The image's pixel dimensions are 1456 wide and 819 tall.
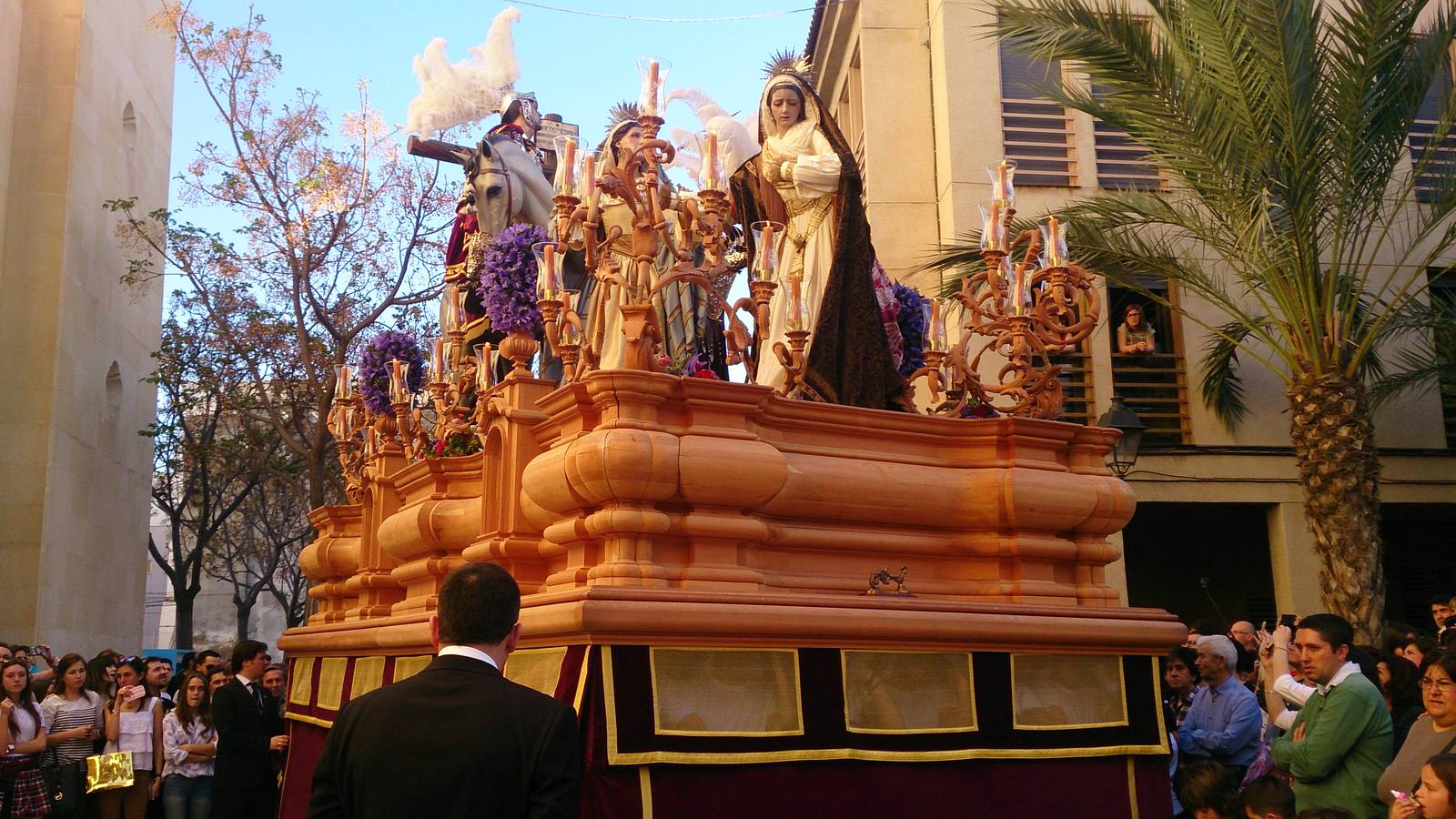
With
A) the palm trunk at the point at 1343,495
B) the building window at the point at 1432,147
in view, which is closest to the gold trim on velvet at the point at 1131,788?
the palm trunk at the point at 1343,495

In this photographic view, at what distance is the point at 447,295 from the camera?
917 cm

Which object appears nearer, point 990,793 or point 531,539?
point 990,793

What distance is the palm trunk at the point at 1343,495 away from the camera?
1246 centimetres

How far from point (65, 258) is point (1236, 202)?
17.8 metres

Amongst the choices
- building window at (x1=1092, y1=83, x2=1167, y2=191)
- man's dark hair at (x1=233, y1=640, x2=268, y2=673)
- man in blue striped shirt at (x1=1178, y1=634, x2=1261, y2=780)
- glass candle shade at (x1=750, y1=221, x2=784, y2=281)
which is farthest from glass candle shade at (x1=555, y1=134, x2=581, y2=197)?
building window at (x1=1092, y1=83, x2=1167, y2=191)

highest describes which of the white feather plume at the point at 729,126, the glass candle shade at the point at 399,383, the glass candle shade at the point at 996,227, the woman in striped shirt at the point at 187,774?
the white feather plume at the point at 729,126

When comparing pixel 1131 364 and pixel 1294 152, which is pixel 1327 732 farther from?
pixel 1131 364

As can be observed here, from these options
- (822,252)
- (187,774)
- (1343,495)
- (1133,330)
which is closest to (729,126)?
(822,252)

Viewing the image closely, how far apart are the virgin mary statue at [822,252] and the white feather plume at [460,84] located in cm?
317

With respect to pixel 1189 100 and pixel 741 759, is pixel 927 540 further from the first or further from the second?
pixel 1189 100

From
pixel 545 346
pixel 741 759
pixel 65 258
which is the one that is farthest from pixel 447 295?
pixel 65 258

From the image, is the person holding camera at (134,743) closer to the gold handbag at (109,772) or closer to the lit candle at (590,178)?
the gold handbag at (109,772)

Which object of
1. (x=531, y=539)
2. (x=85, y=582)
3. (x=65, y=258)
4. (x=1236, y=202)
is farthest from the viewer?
(x=85, y=582)

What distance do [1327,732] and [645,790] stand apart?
114 inches
